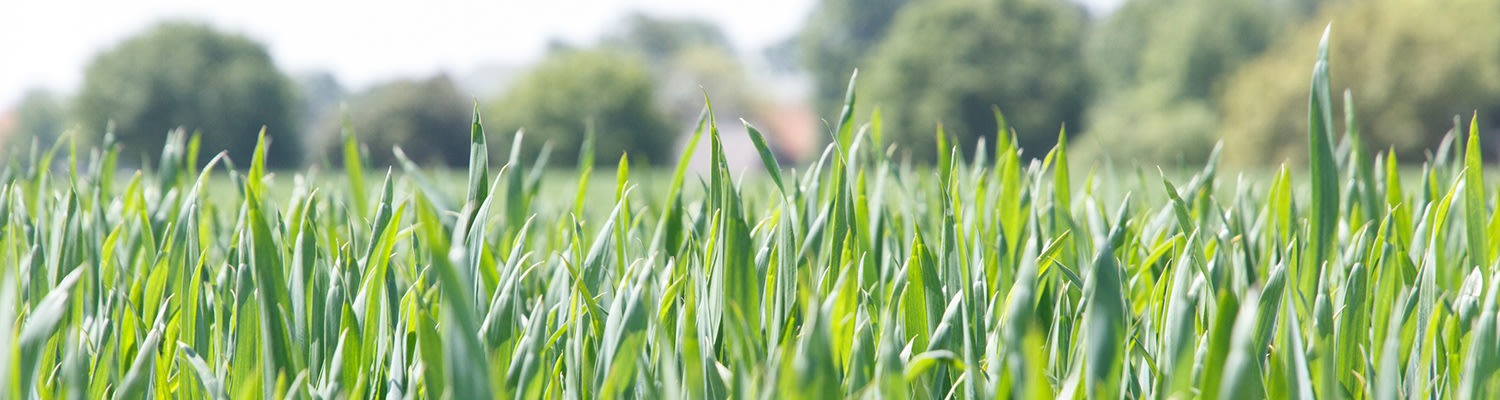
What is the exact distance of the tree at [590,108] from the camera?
96.6 feet

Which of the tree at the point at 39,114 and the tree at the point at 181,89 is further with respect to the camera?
the tree at the point at 39,114

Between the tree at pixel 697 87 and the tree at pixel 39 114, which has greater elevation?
the tree at pixel 697 87

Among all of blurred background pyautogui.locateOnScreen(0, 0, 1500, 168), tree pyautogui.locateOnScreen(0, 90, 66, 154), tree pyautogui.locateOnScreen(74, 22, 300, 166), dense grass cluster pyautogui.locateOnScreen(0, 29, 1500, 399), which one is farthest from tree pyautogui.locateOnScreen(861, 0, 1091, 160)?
tree pyautogui.locateOnScreen(0, 90, 66, 154)

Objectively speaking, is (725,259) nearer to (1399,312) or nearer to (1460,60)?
(1399,312)

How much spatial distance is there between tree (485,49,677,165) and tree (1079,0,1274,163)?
1252cm

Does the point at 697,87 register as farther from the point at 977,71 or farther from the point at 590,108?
the point at 977,71

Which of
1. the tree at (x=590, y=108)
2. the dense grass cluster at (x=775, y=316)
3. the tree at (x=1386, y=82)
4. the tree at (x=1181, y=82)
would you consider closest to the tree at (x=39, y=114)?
the tree at (x=590, y=108)

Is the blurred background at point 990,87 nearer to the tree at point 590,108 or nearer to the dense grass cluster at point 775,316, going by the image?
the tree at point 590,108

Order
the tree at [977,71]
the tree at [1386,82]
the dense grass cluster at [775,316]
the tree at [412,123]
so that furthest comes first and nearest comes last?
the tree at [412,123], the tree at [977,71], the tree at [1386,82], the dense grass cluster at [775,316]

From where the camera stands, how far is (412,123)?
28984 mm

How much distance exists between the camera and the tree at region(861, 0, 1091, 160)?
85.6ft

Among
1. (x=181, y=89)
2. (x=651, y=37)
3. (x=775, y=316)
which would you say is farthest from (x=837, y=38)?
(x=775, y=316)

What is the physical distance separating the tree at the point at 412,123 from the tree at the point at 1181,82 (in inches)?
688

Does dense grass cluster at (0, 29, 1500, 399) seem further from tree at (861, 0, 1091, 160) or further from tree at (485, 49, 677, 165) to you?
tree at (485, 49, 677, 165)
